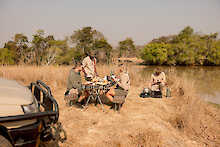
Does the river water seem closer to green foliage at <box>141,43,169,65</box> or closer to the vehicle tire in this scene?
the vehicle tire

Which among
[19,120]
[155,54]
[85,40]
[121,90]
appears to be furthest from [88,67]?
[155,54]

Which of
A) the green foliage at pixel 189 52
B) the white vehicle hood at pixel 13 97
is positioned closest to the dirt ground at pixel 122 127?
the white vehicle hood at pixel 13 97

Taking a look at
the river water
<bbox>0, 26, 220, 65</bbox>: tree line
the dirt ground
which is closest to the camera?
the dirt ground

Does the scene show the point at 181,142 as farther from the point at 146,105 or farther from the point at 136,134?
the point at 146,105

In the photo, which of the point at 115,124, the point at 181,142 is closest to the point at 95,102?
the point at 115,124

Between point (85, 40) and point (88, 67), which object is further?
point (85, 40)

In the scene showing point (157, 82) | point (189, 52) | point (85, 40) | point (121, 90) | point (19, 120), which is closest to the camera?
point (19, 120)

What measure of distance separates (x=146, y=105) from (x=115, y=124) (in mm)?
1777

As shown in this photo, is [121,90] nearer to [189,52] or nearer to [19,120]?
[19,120]

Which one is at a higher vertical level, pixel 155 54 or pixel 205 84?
pixel 155 54

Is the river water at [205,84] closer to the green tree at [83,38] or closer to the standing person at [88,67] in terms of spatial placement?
the standing person at [88,67]

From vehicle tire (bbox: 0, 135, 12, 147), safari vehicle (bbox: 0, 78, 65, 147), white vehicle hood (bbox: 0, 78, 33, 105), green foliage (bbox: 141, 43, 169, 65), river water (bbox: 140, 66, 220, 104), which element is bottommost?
river water (bbox: 140, 66, 220, 104)

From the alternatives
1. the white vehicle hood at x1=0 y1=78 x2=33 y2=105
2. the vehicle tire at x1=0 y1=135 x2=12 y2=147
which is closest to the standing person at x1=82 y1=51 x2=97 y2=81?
the white vehicle hood at x1=0 y1=78 x2=33 y2=105

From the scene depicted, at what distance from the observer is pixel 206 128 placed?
14.1 ft
